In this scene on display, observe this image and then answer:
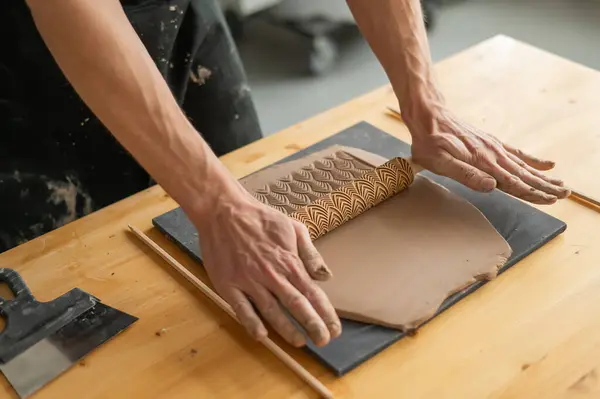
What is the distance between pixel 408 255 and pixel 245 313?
0.25 meters

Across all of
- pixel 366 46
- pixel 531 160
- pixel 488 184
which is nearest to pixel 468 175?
pixel 488 184

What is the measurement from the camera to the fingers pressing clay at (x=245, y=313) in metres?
0.81

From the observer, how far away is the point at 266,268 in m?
0.83

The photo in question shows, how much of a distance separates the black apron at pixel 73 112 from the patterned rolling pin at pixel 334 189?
344 millimetres

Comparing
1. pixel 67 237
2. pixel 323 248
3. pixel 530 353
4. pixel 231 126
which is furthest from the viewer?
pixel 231 126

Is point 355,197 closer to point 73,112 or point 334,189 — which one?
point 334,189

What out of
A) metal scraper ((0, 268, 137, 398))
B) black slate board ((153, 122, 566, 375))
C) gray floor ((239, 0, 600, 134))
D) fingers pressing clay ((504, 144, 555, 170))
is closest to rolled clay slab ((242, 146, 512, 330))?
black slate board ((153, 122, 566, 375))

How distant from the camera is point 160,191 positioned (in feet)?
3.87

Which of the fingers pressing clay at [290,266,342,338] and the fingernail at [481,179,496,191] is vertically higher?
the fingers pressing clay at [290,266,342,338]

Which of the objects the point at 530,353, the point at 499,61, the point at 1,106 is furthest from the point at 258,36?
the point at 530,353

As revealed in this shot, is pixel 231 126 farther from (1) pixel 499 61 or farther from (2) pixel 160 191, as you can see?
(1) pixel 499 61

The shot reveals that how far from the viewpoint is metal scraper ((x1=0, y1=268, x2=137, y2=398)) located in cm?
85

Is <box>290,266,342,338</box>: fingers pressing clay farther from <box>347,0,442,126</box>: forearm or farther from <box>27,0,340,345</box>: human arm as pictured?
<box>347,0,442,126</box>: forearm

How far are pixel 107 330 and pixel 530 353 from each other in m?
0.53
